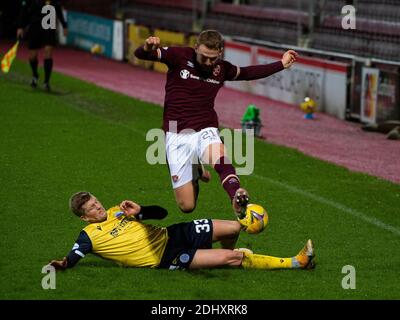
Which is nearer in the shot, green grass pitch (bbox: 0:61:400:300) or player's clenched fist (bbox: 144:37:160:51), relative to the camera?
green grass pitch (bbox: 0:61:400:300)

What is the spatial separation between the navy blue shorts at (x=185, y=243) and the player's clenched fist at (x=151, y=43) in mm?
1573

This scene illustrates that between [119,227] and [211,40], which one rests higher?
[211,40]

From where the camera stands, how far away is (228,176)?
8945mm

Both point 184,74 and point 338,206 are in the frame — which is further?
point 338,206

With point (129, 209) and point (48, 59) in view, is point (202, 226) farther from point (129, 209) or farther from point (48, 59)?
point (48, 59)

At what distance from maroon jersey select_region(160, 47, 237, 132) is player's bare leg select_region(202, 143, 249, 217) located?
1.33ft

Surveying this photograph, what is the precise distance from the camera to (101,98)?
73.0 feet

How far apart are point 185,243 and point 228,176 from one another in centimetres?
65

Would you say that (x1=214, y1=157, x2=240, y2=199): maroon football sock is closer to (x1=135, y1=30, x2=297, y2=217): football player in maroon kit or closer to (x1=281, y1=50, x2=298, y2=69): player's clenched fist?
(x1=135, y1=30, x2=297, y2=217): football player in maroon kit

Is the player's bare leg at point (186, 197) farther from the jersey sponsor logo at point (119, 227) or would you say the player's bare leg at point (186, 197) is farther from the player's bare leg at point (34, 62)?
the player's bare leg at point (34, 62)

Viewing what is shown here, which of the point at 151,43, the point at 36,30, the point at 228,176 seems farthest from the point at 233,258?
the point at 36,30

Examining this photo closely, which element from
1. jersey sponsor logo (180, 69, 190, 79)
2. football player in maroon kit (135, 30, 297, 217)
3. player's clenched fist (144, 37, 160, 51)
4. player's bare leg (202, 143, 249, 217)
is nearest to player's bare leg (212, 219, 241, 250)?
player's bare leg (202, 143, 249, 217)

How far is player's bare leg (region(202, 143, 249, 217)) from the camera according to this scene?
27.6ft
